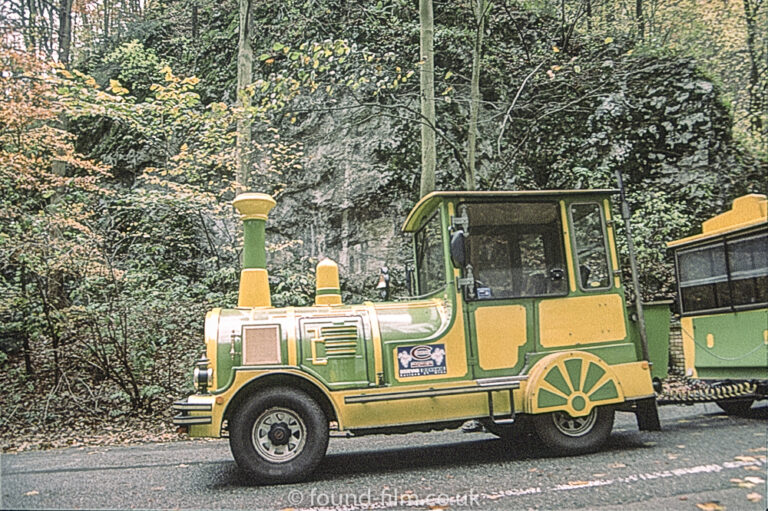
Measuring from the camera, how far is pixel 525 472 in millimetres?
4922

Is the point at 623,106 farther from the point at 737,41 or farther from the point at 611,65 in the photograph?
the point at 737,41

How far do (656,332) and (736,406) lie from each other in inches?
99.1

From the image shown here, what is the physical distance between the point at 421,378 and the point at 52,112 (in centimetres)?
802

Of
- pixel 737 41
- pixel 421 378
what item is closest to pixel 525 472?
pixel 421 378

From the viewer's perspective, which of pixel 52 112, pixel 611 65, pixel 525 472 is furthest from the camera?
pixel 611 65

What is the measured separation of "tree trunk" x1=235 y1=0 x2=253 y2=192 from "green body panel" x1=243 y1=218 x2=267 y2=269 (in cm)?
454

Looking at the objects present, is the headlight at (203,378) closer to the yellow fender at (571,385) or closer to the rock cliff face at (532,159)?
the yellow fender at (571,385)

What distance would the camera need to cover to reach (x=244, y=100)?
10.8m

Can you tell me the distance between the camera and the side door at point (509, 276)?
5434 millimetres

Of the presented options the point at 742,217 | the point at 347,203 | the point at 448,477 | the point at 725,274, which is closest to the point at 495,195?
the point at 448,477

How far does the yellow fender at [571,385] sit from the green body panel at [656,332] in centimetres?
73

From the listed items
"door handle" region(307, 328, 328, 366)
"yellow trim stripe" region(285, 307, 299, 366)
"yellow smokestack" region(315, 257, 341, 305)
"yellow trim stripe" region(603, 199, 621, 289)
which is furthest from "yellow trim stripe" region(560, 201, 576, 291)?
"yellow trim stripe" region(285, 307, 299, 366)

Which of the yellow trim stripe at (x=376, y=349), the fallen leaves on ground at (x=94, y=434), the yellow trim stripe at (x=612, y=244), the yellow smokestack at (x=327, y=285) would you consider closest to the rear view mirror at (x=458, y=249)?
the yellow trim stripe at (x=376, y=349)

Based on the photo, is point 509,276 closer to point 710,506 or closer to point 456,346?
point 456,346
